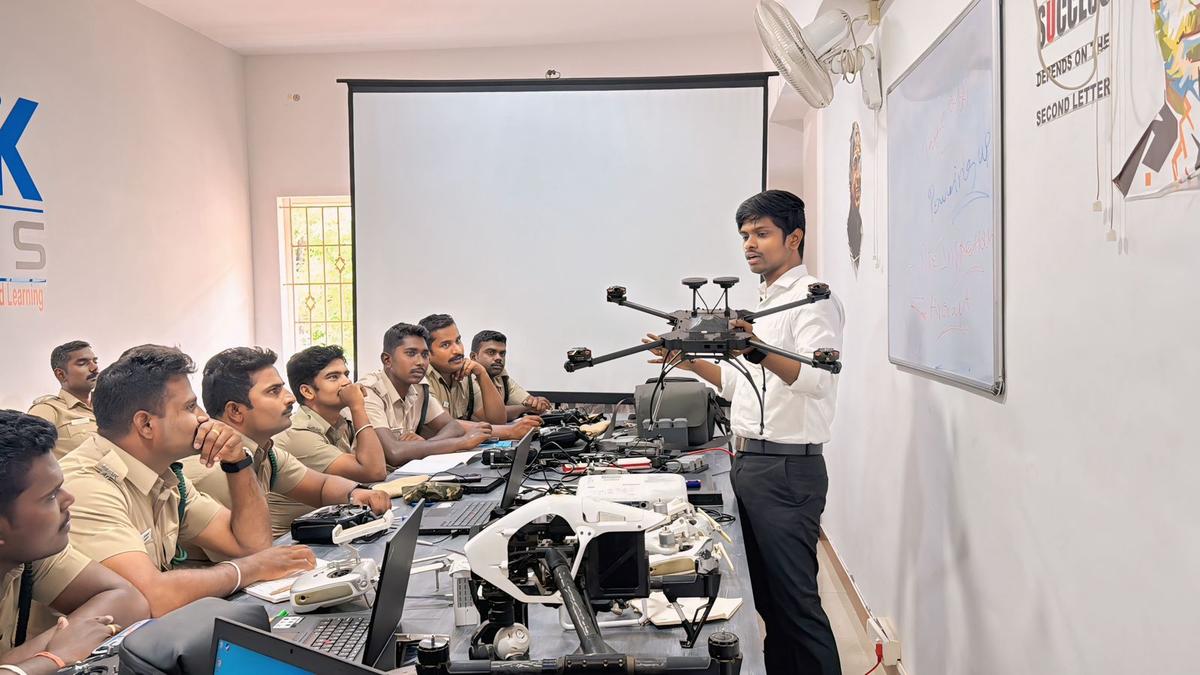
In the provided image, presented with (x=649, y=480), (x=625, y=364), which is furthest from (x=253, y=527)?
(x=625, y=364)

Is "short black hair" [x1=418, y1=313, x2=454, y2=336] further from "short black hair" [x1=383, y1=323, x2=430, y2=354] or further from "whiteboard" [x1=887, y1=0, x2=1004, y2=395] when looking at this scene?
"whiteboard" [x1=887, y1=0, x2=1004, y2=395]

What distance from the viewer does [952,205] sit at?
223 cm

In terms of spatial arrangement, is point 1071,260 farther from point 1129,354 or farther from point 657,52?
point 657,52

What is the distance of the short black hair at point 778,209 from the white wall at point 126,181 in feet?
13.1

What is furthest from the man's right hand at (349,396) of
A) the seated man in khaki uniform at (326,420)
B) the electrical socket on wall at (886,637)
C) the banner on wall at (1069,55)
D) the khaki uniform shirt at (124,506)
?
the banner on wall at (1069,55)

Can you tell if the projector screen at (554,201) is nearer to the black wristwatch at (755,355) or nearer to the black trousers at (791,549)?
the black trousers at (791,549)

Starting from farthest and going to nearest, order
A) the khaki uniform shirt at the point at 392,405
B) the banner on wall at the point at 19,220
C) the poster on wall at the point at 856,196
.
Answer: the banner on wall at the point at 19,220 < the khaki uniform shirt at the point at 392,405 < the poster on wall at the point at 856,196

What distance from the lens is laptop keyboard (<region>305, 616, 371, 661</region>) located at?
1.51m

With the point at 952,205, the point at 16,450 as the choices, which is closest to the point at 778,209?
the point at 952,205

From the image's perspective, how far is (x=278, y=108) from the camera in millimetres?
6695

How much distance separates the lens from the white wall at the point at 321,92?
6.39 metres

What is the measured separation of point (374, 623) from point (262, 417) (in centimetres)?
142

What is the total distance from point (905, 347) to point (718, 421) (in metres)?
1.00

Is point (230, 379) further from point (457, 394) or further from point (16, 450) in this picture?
point (457, 394)
